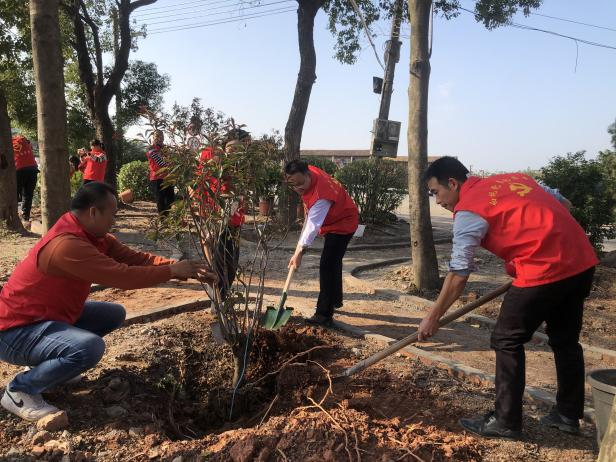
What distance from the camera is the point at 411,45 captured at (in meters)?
6.29

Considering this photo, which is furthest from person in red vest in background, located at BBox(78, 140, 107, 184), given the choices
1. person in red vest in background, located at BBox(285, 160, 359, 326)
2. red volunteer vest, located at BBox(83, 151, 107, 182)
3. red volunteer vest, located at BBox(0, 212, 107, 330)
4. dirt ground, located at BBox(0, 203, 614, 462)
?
red volunteer vest, located at BBox(0, 212, 107, 330)

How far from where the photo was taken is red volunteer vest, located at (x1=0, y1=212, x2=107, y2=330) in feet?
9.20

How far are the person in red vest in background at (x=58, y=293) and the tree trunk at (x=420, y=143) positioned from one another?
3.85 metres

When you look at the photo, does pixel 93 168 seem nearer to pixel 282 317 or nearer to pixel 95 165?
pixel 95 165

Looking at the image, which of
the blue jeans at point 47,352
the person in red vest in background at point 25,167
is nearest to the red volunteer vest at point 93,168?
the person in red vest in background at point 25,167

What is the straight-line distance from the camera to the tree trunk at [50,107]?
5.18 m

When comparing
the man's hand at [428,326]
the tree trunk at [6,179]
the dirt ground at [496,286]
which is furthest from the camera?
the tree trunk at [6,179]

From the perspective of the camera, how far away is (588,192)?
25.1ft

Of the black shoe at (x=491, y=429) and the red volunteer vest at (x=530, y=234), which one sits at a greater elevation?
the red volunteer vest at (x=530, y=234)

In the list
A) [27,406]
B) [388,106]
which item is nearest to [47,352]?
[27,406]

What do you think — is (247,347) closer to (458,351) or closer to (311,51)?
(458,351)

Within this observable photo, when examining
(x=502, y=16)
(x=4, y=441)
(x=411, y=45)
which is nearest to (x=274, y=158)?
(x=4, y=441)

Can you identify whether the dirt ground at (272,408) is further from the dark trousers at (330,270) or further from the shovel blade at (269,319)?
the dark trousers at (330,270)

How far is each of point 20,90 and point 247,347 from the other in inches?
342
